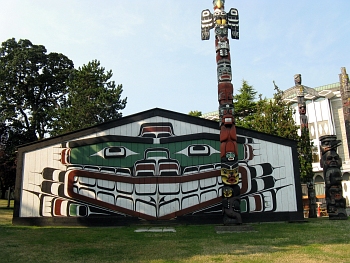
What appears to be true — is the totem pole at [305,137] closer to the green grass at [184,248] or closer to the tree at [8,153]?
the green grass at [184,248]

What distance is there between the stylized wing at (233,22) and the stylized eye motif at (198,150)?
4739 mm

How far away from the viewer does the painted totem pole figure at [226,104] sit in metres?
10.8

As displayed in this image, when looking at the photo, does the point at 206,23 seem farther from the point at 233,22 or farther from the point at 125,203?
the point at 125,203

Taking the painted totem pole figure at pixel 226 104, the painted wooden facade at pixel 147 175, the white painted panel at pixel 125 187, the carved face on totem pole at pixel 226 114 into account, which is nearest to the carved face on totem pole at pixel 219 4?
the painted totem pole figure at pixel 226 104

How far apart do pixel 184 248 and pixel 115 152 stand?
7.32 meters

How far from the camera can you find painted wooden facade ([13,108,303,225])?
44.8 ft

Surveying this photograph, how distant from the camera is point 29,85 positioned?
31.8 m

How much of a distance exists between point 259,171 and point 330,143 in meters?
3.46

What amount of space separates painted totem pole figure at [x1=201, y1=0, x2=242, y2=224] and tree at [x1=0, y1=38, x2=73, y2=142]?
2100 centimetres

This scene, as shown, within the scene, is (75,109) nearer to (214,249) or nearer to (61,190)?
(61,190)

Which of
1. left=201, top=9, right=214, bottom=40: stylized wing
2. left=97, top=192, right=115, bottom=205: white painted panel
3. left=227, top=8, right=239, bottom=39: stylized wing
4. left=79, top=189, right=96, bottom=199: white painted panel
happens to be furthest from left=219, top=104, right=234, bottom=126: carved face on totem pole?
left=79, top=189, right=96, bottom=199: white painted panel

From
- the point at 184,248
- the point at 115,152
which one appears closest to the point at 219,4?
the point at 115,152

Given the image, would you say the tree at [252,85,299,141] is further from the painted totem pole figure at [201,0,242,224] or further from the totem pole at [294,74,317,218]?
the painted totem pole figure at [201,0,242,224]

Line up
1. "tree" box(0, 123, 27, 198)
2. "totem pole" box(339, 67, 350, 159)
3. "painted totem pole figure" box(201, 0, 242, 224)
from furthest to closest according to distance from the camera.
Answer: "tree" box(0, 123, 27, 198) → "totem pole" box(339, 67, 350, 159) → "painted totem pole figure" box(201, 0, 242, 224)
